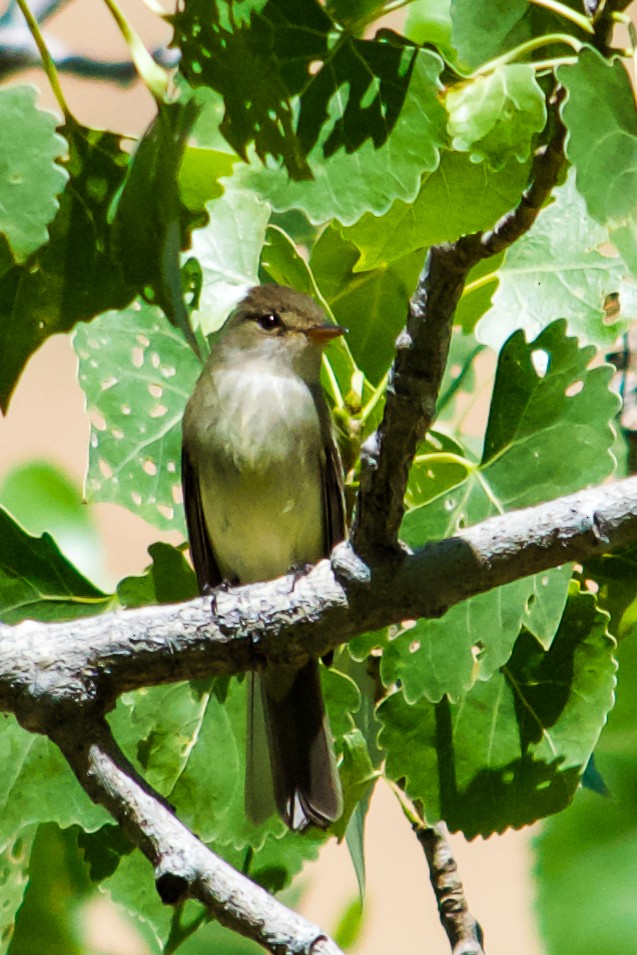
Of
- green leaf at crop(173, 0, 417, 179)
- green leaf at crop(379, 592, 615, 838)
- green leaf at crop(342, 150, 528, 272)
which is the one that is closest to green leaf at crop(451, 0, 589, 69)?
green leaf at crop(342, 150, 528, 272)

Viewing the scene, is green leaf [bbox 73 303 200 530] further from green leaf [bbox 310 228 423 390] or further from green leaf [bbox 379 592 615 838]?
green leaf [bbox 379 592 615 838]

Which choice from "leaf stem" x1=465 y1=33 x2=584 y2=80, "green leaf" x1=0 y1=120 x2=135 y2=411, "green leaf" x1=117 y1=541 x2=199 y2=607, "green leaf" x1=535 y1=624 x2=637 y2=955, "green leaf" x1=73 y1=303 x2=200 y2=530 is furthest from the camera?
"green leaf" x1=73 y1=303 x2=200 y2=530

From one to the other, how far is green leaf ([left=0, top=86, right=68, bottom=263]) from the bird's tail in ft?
2.19

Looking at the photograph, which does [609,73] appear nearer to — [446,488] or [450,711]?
[446,488]

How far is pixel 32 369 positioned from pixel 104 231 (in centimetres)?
484

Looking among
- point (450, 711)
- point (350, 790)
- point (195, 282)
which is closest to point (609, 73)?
point (195, 282)

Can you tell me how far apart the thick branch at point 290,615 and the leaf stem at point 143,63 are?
1.90 ft

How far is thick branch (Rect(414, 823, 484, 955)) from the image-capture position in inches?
77.4

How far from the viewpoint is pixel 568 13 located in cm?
170

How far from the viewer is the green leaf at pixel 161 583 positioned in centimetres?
194

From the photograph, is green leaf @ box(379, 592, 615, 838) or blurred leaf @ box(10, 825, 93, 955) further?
blurred leaf @ box(10, 825, 93, 955)

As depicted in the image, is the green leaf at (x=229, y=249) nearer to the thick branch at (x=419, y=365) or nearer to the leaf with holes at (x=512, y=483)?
the leaf with holes at (x=512, y=483)

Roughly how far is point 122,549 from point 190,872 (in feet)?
10.6

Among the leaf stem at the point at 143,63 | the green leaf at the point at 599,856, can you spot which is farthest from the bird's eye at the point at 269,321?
the leaf stem at the point at 143,63
